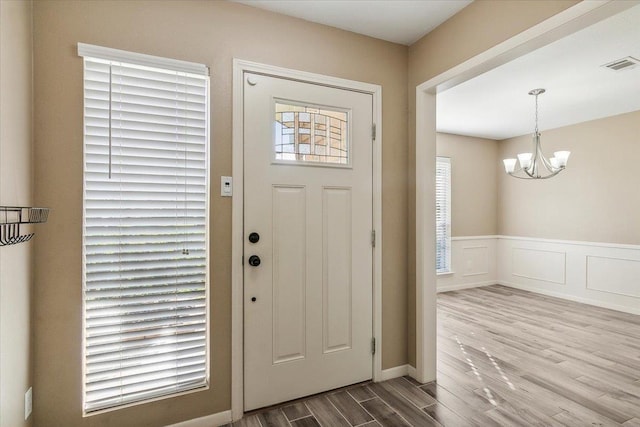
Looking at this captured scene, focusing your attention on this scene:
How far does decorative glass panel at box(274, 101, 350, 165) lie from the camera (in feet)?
7.35

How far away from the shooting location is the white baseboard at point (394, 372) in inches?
101

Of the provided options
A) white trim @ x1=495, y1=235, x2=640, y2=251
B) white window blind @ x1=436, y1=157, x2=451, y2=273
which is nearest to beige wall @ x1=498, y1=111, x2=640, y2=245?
white trim @ x1=495, y1=235, x2=640, y2=251

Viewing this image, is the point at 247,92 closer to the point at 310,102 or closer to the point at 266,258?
the point at 310,102

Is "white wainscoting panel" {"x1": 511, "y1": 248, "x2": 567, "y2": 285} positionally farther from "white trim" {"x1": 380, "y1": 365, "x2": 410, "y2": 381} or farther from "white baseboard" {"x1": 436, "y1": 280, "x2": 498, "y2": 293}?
"white trim" {"x1": 380, "y1": 365, "x2": 410, "y2": 381}

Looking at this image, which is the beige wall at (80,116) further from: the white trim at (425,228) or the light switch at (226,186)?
the white trim at (425,228)

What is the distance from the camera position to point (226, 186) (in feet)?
6.76

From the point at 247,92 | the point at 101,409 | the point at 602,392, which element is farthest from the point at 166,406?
the point at 602,392

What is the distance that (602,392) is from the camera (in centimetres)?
243

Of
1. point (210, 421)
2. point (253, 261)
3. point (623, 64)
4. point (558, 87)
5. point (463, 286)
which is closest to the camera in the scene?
point (210, 421)

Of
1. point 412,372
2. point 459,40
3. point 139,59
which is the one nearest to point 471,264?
point 412,372

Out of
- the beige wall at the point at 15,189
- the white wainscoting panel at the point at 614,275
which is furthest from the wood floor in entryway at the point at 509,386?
the beige wall at the point at 15,189

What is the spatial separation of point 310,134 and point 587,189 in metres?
4.82

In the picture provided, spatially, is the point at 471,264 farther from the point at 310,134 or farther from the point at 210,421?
the point at 210,421

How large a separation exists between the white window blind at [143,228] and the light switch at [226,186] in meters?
0.10
